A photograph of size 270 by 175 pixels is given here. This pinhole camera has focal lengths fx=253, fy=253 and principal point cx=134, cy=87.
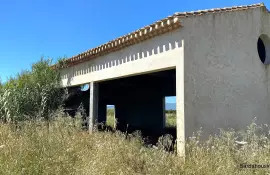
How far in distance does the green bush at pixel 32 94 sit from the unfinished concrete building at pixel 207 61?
2751 millimetres

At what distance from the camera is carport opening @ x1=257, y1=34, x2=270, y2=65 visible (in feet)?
25.8

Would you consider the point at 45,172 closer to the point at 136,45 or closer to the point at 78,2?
the point at 136,45

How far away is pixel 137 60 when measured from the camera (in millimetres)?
7094

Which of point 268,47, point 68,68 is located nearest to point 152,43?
point 268,47

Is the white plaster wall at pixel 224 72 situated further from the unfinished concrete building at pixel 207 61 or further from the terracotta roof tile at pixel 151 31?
the terracotta roof tile at pixel 151 31

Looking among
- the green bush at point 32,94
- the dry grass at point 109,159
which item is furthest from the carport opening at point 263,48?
the green bush at point 32,94

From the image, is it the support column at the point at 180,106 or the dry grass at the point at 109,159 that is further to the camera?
the support column at the point at 180,106

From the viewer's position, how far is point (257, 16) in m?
7.54

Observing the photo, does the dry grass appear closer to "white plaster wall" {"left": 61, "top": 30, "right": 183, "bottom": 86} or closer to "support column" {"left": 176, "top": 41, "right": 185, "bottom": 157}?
"support column" {"left": 176, "top": 41, "right": 185, "bottom": 157}

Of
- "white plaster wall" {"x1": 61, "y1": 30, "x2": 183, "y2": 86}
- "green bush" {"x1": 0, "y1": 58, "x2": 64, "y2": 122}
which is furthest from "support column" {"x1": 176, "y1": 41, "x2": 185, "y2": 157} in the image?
"green bush" {"x1": 0, "y1": 58, "x2": 64, "y2": 122}

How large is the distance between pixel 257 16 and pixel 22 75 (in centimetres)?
934

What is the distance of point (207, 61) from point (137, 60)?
1.96m

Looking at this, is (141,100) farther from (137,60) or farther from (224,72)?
(224,72)

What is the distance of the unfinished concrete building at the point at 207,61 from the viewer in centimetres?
568
